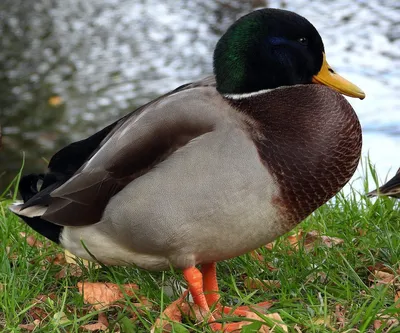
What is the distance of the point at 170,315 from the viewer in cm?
288

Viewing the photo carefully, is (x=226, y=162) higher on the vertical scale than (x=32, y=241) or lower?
higher

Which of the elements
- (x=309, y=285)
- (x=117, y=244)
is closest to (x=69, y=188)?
(x=117, y=244)

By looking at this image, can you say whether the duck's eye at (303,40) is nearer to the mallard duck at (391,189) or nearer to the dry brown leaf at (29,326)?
the mallard duck at (391,189)

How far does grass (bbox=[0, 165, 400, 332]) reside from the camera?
2832 mm

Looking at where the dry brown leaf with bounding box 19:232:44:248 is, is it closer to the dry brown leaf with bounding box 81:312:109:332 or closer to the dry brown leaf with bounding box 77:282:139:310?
the dry brown leaf with bounding box 77:282:139:310

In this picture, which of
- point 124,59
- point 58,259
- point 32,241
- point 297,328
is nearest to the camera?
point 297,328

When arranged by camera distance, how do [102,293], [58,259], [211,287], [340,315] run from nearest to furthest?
1. [340,315]
2. [102,293]
3. [211,287]
4. [58,259]

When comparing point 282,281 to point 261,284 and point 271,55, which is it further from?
point 271,55

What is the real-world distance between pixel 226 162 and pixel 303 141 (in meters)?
0.31

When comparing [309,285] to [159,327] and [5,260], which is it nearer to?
[159,327]

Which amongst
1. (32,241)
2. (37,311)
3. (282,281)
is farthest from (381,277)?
(32,241)

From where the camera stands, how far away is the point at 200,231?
286cm

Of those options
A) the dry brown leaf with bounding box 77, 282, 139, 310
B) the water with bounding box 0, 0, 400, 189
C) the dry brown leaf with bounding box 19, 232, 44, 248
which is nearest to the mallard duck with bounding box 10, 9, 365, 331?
the dry brown leaf with bounding box 77, 282, 139, 310

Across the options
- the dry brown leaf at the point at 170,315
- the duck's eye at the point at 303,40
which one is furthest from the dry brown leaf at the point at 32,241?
the duck's eye at the point at 303,40
